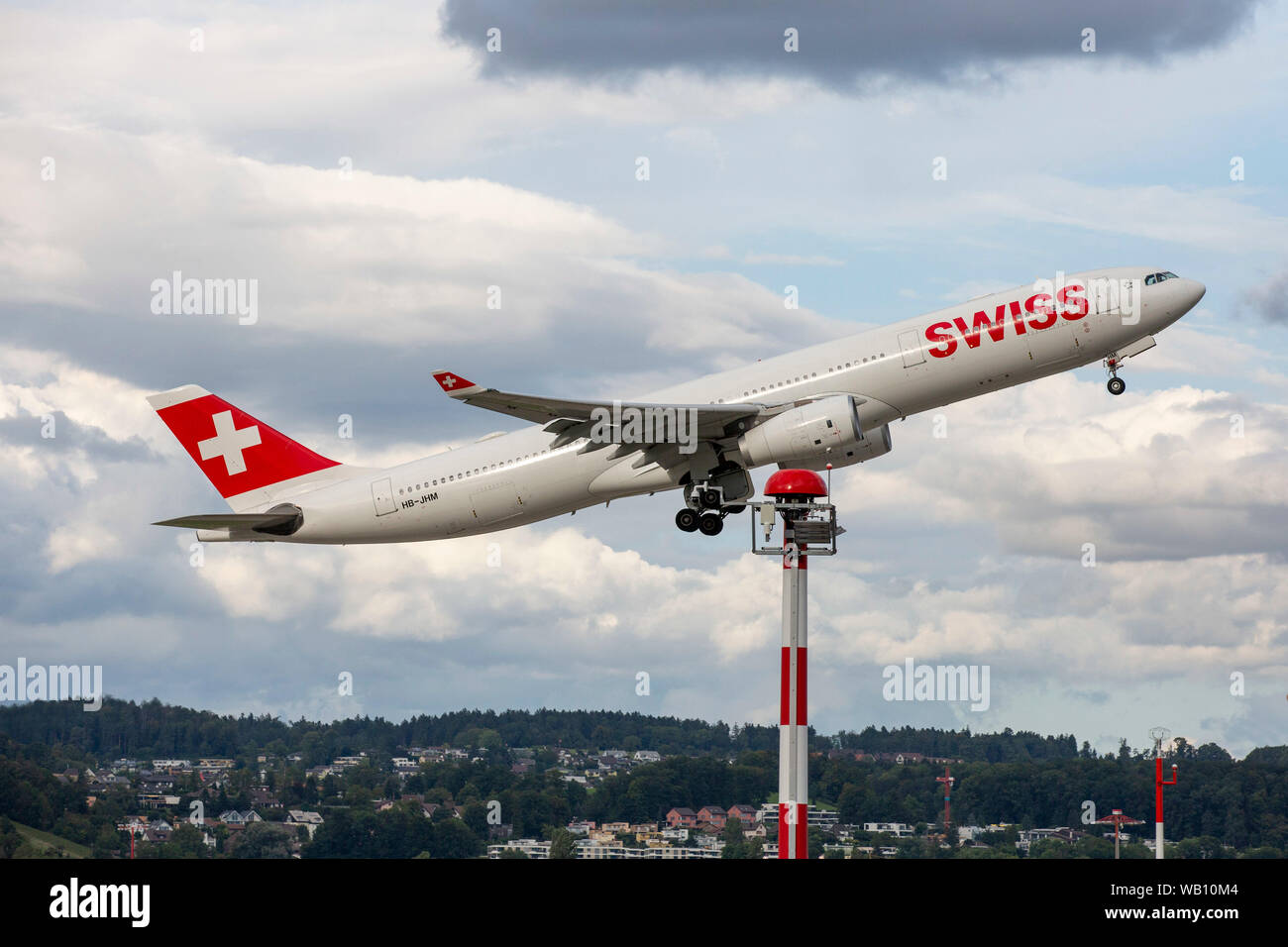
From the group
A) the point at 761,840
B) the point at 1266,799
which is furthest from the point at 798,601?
the point at 1266,799

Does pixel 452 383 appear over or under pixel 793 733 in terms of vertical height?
over

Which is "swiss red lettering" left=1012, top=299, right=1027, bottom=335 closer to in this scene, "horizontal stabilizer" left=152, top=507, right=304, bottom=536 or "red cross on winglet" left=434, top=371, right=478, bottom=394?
"red cross on winglet" left=434, top=371, right=478, bottom=394

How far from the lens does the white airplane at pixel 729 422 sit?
52.3 meters

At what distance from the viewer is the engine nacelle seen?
52000 mm

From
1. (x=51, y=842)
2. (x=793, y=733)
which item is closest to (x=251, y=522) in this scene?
(x=793, y=733)

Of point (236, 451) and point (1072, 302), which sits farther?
point (236, 451)

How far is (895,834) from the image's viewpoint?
137 metres

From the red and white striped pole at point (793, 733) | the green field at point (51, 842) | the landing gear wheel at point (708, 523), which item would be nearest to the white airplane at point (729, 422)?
the landing gear wheel at point (708, 523)

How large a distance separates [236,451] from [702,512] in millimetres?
20769

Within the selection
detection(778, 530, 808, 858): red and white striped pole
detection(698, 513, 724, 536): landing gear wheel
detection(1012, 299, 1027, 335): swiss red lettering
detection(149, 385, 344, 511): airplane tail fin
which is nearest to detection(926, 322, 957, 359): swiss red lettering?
detection(1012, 299, 1027, 335): swiss red lettering

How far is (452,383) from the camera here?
49.4 metres

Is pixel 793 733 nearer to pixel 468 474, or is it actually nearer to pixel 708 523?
pixel 708 523
